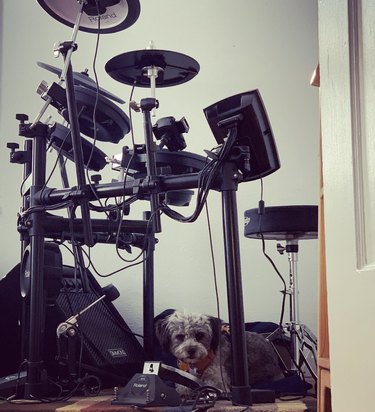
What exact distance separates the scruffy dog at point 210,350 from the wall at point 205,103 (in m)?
0.78

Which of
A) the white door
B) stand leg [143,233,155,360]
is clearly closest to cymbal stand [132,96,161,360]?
stand leg [143,233,155,360]

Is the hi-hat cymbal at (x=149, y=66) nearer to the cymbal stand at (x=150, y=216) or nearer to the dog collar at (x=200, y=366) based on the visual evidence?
the cymbal stand at (x=150, y=216)

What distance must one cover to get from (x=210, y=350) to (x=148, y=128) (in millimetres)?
886

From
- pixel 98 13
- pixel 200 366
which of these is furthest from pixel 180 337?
pixel 98 13

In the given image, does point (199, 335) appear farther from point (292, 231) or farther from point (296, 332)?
point (292, 231)

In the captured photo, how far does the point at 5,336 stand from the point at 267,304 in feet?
4.55

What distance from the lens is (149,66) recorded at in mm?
1879

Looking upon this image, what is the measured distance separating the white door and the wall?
2191 millimetres

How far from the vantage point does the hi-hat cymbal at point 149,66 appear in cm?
186

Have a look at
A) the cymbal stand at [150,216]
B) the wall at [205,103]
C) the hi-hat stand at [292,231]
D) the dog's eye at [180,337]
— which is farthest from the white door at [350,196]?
the wall at [205,103]

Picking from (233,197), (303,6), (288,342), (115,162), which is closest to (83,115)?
(115,162)

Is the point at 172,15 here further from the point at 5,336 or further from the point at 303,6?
the point at 5,336

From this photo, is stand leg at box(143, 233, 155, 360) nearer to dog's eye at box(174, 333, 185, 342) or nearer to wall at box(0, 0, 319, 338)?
dog's eye at box(174, 333, 185, 342)

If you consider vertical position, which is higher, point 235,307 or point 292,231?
point 292,231
